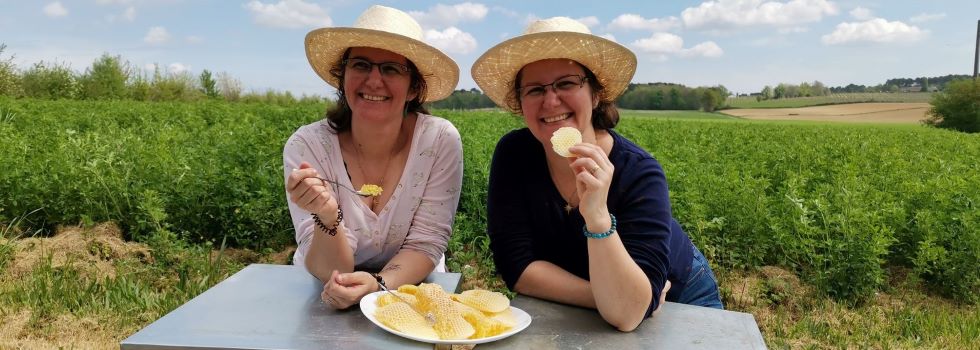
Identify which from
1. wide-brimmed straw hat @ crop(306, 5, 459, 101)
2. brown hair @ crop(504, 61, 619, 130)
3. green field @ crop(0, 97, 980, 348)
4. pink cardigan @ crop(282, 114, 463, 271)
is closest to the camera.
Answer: brown hair @ crop(504, 61, 619, 130)

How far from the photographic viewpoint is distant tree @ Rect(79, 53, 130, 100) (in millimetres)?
39125

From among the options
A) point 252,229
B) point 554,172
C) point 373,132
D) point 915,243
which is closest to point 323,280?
point 373,132

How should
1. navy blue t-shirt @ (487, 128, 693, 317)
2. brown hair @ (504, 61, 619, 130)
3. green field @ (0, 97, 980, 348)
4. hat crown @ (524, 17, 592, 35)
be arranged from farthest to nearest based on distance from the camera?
1. green field @ (0, 97, 980, 348)
2. brown hair @ (504, 61, 619, 130)
3. hat crown @ (524, 17, 592, 35)
4. navy blue t-shirt @ (487, 128, 693, 317)

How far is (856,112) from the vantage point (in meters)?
40.9

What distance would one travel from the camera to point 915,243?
5.11 m

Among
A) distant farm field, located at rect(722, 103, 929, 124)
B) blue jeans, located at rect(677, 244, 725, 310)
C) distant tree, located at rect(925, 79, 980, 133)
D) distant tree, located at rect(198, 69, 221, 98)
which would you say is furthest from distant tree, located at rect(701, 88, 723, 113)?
blue jeans, located at rect(677, 244, 725, 310)

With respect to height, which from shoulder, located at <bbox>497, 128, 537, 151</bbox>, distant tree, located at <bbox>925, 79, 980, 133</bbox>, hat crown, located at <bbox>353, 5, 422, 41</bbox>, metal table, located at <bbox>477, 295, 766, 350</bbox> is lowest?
distant tree, located at <bbox>925, 79, 980, 133</bbox>

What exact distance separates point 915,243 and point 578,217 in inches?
159

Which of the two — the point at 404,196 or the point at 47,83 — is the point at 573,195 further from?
the point at 47,83

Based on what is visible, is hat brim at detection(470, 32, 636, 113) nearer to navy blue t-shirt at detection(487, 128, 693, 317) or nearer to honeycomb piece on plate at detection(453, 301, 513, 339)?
navy blue t-shirt at detection(487, 128, 693, 317)

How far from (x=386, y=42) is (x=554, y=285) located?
1053mm

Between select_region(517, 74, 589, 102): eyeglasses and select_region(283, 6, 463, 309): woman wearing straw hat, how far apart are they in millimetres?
541

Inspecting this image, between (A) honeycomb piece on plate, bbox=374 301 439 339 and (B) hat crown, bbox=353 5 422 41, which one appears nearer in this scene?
(A) honeycomb piece on plate, bbox=374 301 439 339

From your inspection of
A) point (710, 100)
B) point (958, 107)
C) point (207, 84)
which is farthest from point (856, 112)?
point (207, 84)
